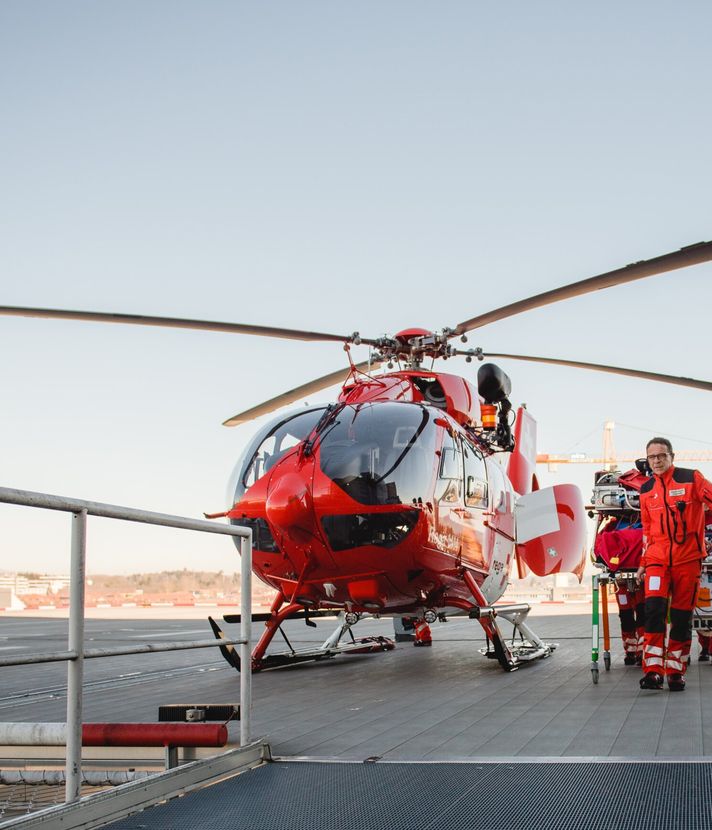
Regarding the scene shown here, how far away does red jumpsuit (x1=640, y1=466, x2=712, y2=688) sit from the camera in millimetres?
6875

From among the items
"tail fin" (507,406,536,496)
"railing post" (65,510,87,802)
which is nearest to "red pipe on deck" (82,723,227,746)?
"railing post" (65,510,87,802)

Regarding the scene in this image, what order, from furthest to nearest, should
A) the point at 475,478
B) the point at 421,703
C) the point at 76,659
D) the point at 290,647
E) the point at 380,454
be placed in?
1. the point at 290,647
2. the point at 475,478
3. the point at 380,454
4. the point at 421,703
5. the point at 76,659

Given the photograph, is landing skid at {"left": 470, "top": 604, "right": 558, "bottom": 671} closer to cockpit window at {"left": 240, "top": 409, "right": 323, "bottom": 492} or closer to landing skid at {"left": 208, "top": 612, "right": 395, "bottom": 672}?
landing skid at {"left": 208, "top": 612, "right": 395, "bottom": 672}

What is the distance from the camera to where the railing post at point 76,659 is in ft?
10.6

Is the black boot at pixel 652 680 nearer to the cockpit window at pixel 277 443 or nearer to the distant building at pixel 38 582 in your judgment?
the cockpit window at pixel 277 443

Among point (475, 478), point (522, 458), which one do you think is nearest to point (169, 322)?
point (475, 478)

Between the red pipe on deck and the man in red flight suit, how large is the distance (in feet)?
12.8

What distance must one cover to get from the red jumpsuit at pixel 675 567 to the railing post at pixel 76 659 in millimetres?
4829

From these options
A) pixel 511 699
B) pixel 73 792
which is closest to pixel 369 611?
pixel 511 699

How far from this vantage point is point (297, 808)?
139 inches

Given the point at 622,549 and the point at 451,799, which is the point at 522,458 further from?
the point at 451,799

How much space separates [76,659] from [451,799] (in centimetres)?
159

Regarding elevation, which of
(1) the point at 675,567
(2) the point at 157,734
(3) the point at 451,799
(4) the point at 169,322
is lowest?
(3) the point at 451,799

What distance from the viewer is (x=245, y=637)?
443 centimetres
